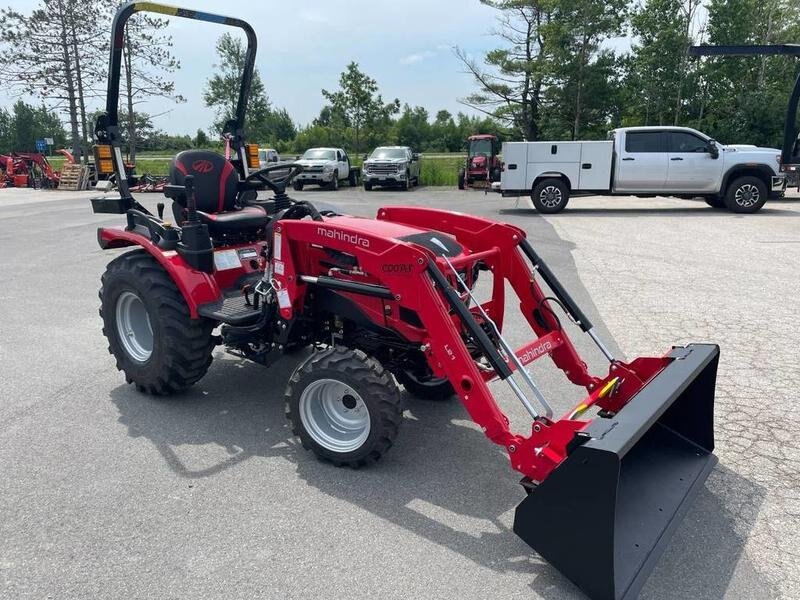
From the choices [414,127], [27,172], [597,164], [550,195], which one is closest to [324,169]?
[550,195]

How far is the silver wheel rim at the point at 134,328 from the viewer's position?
14.4 ft

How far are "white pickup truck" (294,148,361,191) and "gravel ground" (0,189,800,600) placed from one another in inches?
725

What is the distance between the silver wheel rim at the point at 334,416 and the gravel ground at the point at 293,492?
0.17 meters

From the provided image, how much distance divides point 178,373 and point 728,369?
414 centimetres

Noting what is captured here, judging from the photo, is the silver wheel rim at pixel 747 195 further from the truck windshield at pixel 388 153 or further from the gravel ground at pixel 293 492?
the truck windshield at pixel 388 153

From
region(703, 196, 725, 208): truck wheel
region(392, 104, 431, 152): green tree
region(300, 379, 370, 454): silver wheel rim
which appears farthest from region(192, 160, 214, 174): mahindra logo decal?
region(392, 104, 431, 152): green tree

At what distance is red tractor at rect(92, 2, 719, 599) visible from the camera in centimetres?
244

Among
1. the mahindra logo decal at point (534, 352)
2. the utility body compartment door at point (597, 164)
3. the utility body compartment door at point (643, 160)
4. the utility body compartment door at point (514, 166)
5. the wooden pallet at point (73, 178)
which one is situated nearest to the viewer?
the mahindra logo decal at point (534, 352)

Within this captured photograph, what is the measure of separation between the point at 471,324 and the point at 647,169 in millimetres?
13093

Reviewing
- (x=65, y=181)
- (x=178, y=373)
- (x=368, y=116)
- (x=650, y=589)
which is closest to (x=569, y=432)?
(x=650, y=589)

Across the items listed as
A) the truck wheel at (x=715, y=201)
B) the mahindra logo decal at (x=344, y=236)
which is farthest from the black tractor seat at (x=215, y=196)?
the truck wheel at (x=715, y=201)

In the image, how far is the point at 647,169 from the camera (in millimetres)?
14297

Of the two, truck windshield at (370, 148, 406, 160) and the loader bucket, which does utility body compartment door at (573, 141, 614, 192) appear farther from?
the loader bucket

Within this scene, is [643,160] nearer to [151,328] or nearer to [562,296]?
[562,296]
